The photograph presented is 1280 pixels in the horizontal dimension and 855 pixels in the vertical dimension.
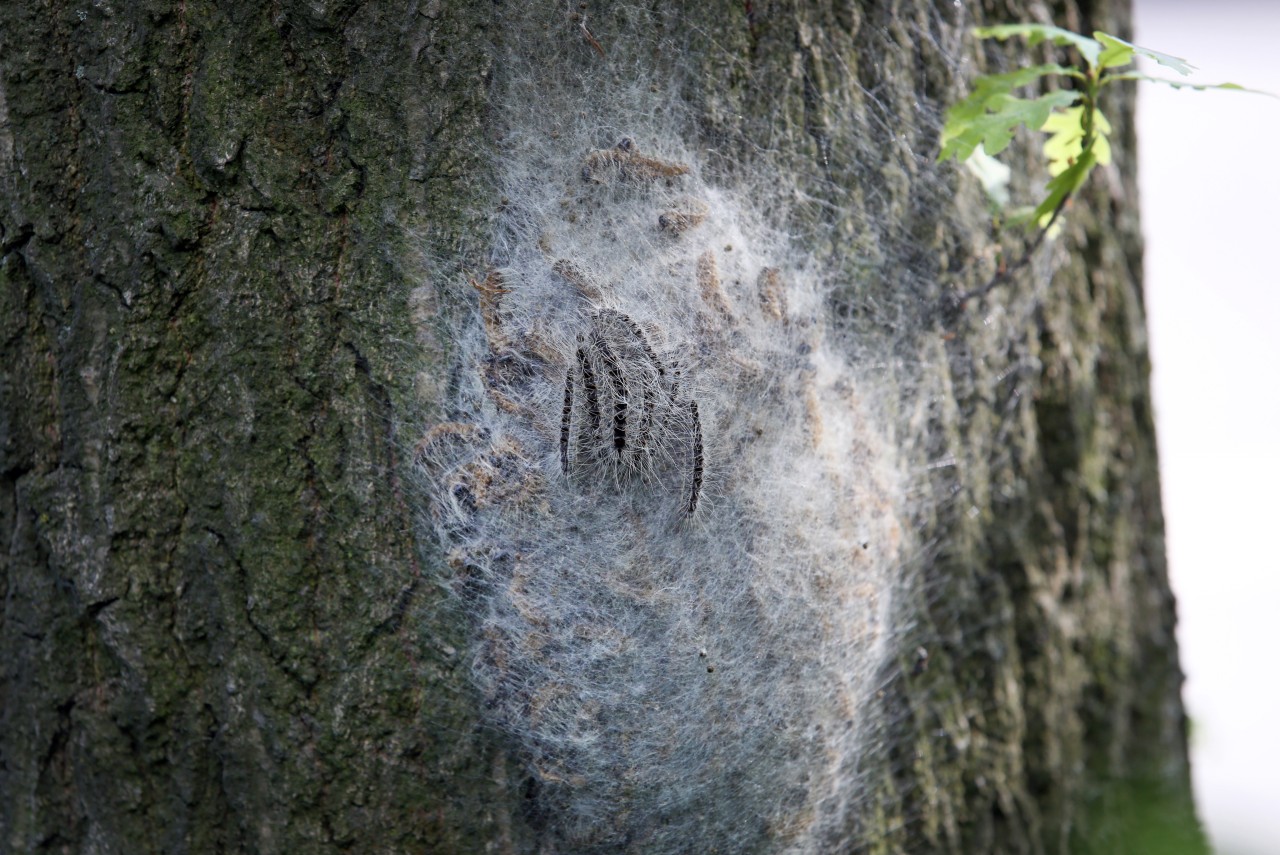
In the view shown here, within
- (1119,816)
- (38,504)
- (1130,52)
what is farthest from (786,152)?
(1119,816)

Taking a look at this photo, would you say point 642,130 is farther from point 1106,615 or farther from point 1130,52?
point 1106,615

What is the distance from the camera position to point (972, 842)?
2238mm

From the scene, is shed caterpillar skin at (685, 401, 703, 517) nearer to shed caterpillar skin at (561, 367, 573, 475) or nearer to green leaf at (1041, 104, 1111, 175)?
shed caterpillar skin at (561, 367, 573, 475)

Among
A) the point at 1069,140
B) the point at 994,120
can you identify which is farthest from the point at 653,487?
the point at 1069,140

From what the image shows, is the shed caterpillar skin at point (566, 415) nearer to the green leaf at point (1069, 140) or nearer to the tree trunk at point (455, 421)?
the tree trunk at point (455, 421)

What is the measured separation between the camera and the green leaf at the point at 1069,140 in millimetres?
1976

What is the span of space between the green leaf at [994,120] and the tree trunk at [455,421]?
0.18 meters

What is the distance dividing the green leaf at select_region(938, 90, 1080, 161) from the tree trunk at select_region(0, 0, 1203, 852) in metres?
0.18

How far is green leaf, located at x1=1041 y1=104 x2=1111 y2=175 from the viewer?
1.98 meters

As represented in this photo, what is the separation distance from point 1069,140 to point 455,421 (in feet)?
5.14

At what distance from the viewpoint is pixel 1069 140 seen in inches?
82.5

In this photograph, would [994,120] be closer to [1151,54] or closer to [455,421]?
[1151,54]

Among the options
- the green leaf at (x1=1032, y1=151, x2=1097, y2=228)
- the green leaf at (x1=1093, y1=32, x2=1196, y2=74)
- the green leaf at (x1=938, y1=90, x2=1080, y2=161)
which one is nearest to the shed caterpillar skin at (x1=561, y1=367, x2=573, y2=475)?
the green leaf at (x1=938, y1=90, x2=1080, y2=161)

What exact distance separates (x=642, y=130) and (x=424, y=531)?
0.94m
